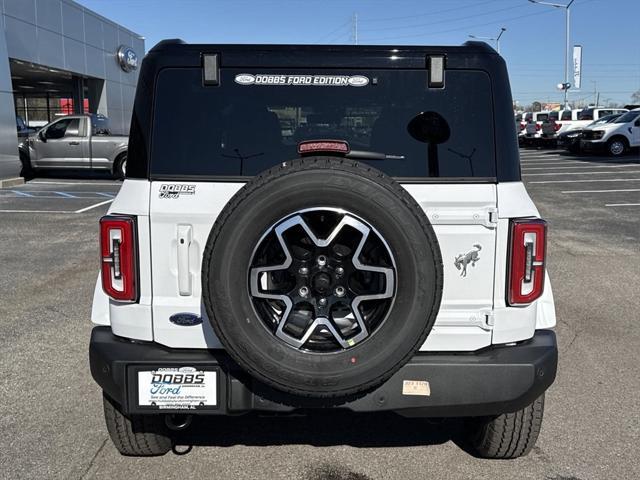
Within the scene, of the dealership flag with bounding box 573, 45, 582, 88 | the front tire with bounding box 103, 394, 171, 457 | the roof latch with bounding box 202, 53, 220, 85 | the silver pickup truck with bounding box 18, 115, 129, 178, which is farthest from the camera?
the dealership flag with bounding box 573, 45, 582, 88

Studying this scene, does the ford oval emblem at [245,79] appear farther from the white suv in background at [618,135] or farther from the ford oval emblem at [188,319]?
the white suv in background at [618,135]

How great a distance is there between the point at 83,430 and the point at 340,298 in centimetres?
193

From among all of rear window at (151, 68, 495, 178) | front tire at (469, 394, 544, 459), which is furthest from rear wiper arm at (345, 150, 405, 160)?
front tire at (469, 394, 544, 459)

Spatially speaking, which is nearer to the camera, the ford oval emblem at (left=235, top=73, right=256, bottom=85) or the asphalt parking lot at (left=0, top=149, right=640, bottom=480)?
the ford oval emblem at (left=235, top=73, right=256, bottom=85)

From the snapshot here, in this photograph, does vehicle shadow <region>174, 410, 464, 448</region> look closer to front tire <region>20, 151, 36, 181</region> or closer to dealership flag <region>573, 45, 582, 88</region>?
front tire <region>20, 151, 36, 181</region>

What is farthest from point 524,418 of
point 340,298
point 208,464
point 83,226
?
point 83,226

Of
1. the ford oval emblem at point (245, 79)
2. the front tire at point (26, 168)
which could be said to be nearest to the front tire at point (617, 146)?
the front tire at point (26, 168)

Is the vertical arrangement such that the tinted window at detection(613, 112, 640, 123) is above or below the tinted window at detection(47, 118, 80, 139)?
above

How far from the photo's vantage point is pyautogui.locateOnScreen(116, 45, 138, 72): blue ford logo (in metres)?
28.5

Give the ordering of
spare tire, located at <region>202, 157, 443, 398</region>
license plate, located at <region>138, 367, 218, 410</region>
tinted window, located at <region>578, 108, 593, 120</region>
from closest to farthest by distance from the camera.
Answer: spare tire, located at <region>202, 157, 443, 398</region> < license plate, located at <region>138, 367, 218, 410</region> < tinted window, located at <region>578, 108, 593, 120</region>

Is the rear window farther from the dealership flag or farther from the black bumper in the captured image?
the dealership flag

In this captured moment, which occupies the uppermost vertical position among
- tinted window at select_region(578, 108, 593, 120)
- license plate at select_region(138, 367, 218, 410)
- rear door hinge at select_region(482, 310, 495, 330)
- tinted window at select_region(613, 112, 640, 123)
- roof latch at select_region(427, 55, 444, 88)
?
tinted window at select_region(578, 108, 593, 120)

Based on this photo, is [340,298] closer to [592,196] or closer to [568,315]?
[568,315]

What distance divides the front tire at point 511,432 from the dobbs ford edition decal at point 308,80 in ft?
5.71
